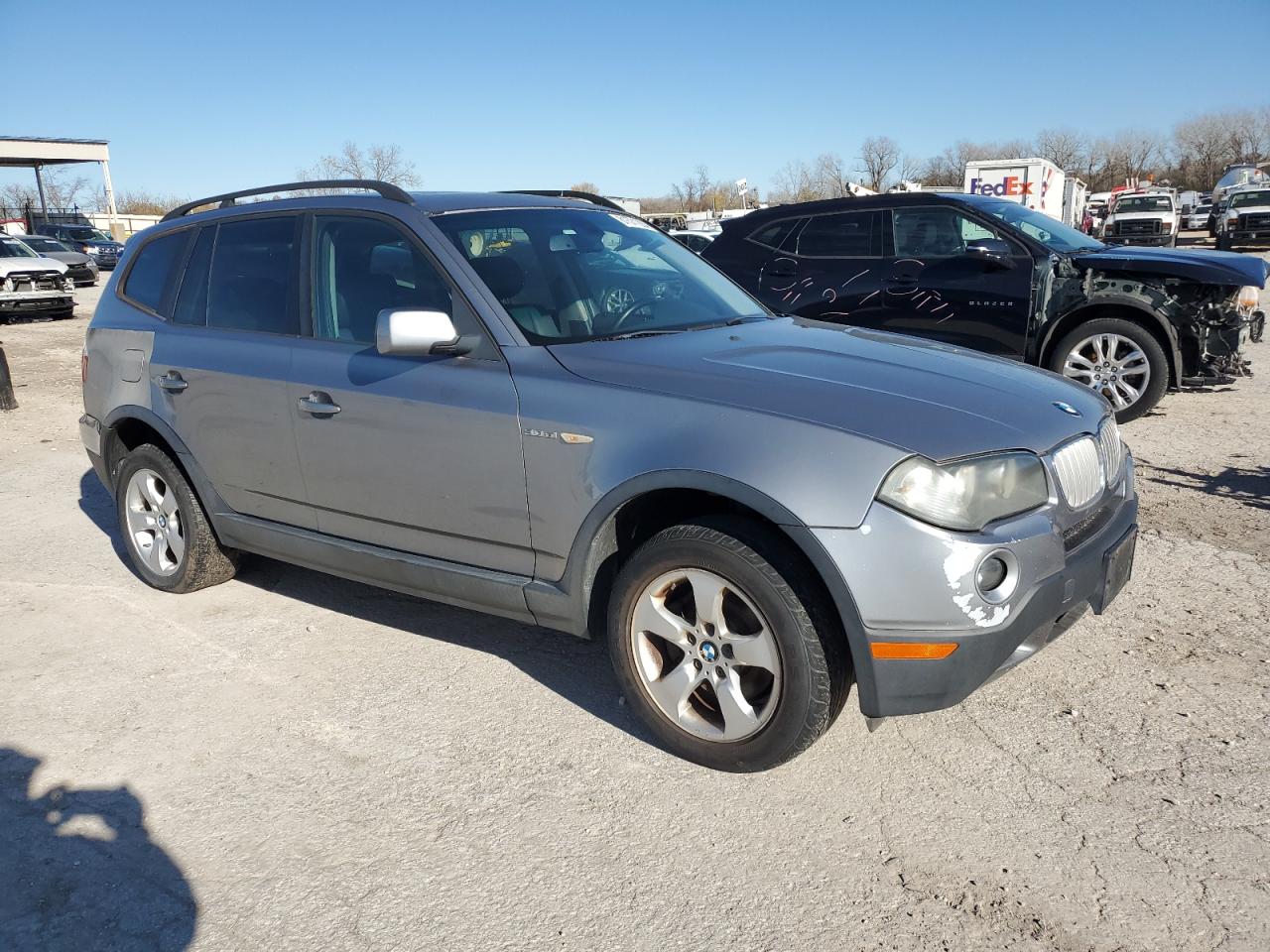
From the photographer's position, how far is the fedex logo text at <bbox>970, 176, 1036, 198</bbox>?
30.1 meters

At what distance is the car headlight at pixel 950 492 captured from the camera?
106 inches

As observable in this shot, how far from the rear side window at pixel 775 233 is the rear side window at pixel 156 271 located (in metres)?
5.09

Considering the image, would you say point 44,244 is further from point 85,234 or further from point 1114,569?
point 1114,569

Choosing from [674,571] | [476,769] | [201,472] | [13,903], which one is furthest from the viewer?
[201,472]

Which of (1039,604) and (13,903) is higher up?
(1039,604)

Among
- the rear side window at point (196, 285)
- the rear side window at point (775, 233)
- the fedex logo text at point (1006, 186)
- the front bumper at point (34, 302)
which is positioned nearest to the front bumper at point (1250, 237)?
the fedex logo text at point (1006, 186)

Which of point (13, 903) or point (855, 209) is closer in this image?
point (13, 903)

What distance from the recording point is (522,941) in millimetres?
2465

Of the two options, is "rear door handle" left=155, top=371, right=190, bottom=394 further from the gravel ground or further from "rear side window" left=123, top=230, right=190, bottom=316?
the gravel ground

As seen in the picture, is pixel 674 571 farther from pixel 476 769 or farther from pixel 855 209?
pixel 855 209

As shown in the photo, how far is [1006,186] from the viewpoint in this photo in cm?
3066

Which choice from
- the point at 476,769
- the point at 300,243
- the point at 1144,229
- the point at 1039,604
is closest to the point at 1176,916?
the point at 1039,604

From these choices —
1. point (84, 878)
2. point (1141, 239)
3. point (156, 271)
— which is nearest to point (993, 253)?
point (156, 271)

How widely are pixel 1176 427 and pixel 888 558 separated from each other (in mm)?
6054
